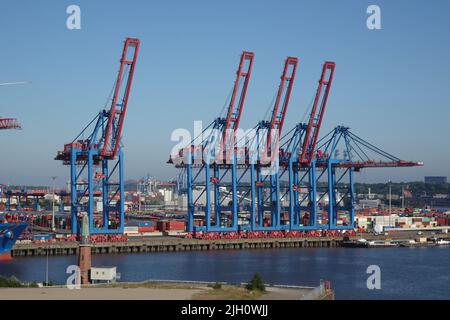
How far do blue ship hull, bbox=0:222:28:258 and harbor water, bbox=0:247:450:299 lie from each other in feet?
4.41

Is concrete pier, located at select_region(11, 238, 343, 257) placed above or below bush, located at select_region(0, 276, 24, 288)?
below

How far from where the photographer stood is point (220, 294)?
28.0m

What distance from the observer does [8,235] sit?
53.3m

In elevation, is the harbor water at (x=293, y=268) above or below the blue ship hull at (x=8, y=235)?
below

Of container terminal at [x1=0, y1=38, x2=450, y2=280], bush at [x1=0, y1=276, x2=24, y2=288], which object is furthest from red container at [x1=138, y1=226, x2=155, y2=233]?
bush at [x1=0, y1=276, x2=24, y2=288]

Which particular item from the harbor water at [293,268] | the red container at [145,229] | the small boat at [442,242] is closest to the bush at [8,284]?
the harbor water at [293,268]

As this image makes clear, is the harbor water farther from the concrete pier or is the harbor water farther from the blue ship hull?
the concrete pier

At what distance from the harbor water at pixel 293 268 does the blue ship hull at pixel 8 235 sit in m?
1.34

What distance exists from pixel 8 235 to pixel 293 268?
19.7 m

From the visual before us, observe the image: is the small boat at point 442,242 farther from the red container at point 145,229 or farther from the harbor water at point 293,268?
the red container at point 145,229

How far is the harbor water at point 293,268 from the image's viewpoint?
130 feet

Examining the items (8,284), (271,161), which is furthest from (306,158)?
(8,284)

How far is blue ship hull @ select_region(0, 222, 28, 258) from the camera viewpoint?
52906 mm
